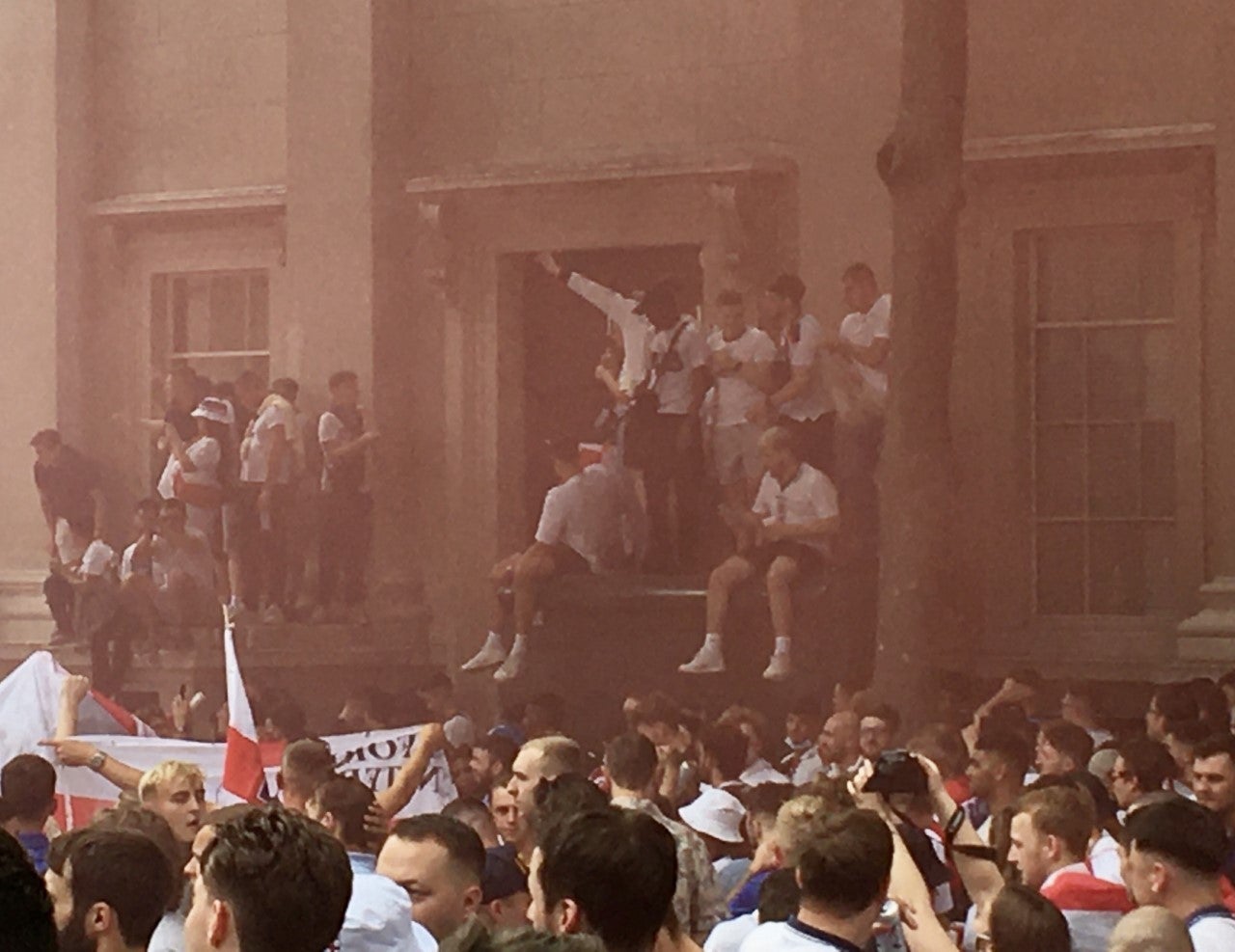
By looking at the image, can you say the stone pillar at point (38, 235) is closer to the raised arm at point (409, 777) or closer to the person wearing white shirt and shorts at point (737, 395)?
the person wearing white shirt and shorts at point (737, 395)

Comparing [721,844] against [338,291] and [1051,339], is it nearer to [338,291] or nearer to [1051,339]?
[1051,339]

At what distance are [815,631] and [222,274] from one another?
374 centimetres

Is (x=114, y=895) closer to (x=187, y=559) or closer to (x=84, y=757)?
(x=84, y=757)

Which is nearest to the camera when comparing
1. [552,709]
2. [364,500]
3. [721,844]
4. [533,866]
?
[533,866]

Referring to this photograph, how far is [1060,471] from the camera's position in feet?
29.8

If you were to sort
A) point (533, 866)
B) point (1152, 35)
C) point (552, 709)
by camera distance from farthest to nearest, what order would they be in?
point (552, 709), point (1152, 35), point (533, 866)

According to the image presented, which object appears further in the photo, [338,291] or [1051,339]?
[338,291]

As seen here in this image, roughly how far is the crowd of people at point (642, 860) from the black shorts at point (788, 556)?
2.25m

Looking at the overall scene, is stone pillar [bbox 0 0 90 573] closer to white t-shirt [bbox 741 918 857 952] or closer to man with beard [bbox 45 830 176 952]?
man with beard [bbox 45 830 176 952]

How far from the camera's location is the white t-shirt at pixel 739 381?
31.1ft

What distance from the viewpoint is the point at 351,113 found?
1064 centimetres

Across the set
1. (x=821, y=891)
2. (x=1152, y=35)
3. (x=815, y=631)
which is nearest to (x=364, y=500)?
(x=815, y=631)

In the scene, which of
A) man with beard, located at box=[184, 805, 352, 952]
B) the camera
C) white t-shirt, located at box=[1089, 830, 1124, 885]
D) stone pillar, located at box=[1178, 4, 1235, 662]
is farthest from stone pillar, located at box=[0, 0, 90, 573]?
man with beard, located at box=[184, 805, 352, 952]

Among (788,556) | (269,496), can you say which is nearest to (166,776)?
(788,556)
